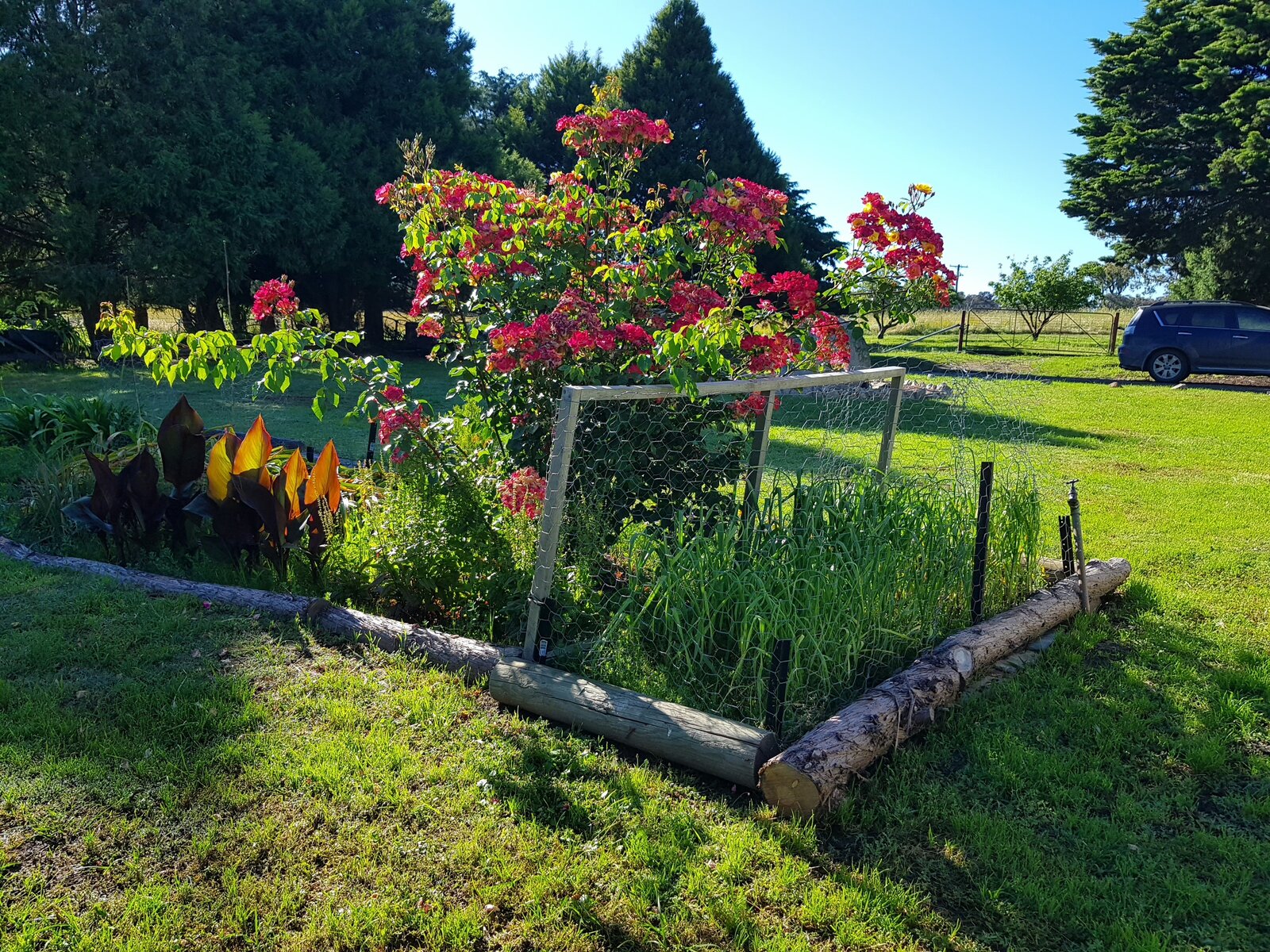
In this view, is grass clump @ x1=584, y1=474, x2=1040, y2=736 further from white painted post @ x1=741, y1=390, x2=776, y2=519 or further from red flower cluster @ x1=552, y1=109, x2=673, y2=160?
red flower cluster @ x1=552, y1=109, x2=673, y2=160

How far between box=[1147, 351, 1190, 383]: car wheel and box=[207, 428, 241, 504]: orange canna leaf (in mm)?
16129

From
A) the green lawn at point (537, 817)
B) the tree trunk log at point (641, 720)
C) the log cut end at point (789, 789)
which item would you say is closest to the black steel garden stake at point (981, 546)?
the green lawn at point (537, 817)

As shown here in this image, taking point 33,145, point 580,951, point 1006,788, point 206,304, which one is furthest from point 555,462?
point 206,304

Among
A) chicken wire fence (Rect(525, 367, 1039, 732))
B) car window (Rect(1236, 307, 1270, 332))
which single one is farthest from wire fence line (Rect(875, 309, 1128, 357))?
chicken wire fence (Rect(525, 367, 1039, 732))

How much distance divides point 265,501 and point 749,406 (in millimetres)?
2475

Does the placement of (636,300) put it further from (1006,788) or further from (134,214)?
(134,214)

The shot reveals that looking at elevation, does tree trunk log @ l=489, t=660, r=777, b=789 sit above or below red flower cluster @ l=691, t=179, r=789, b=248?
below

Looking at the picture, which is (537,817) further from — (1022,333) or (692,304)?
(1022,333)

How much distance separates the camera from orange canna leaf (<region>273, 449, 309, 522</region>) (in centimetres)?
447

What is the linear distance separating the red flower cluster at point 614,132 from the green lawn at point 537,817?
272 centimetres

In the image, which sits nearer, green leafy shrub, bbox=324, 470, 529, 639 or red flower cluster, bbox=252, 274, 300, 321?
green leafy shrub, bbox=324, 470, 529, 639

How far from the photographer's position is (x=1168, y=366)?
1573cm

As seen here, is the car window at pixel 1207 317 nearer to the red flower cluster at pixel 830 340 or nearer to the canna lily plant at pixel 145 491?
the red flower cluster at pixel 830 340

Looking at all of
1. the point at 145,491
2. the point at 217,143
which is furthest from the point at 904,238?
the point at 217,143
